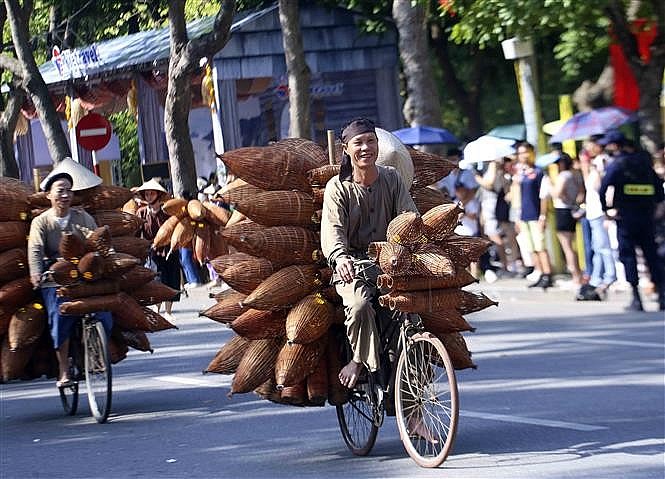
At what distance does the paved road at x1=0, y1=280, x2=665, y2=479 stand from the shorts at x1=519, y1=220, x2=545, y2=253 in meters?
4.66

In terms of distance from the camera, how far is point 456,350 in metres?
8.90

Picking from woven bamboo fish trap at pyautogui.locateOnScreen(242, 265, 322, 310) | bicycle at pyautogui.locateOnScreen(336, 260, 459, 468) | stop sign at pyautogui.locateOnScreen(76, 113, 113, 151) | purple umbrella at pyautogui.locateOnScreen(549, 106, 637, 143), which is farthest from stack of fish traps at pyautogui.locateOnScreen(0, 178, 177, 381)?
stop sign at pyautogui.locateOnScreen(76, 113, 113, 151)

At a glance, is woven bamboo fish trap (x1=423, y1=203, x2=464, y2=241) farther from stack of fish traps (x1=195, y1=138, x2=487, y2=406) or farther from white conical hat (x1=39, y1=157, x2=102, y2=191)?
white conical hat (x1=39, y1=157, x2=102, y2=191)

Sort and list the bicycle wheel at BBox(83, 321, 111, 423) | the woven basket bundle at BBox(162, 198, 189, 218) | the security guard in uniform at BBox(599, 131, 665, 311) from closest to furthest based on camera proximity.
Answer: the bicycle wheel at BBox(83, 321, 111, 423) → the security guard in uniform at BBox(599, 131, 665, 311) → the woven basket bundle at BBox(162, 198, 189, 218)

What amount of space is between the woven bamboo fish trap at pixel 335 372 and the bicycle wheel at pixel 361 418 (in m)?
0.05

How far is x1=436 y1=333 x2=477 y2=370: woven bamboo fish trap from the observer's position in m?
8.88

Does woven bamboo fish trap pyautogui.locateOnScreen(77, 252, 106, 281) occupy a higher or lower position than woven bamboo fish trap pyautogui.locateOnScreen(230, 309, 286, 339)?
higher

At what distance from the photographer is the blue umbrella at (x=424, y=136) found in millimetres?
24234

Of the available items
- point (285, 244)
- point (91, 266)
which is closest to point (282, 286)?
point (285, 244)

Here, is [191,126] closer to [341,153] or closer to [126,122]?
[126,122]

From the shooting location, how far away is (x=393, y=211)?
28.2 feet

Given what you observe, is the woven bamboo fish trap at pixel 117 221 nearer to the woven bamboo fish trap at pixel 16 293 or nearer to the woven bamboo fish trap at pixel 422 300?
the woven bamboo fish trap at pixel 16 293

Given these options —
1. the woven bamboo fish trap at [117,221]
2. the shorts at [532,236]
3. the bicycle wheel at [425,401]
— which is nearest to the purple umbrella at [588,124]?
the shorts at [532,236]

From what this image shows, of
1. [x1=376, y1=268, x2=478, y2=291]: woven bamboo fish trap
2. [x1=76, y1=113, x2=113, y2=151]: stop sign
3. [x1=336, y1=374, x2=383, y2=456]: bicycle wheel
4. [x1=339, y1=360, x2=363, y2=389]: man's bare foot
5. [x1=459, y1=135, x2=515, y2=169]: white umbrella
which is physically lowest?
[x1=336, y1=374, x2=383, y2=456]: bicycle wheel
